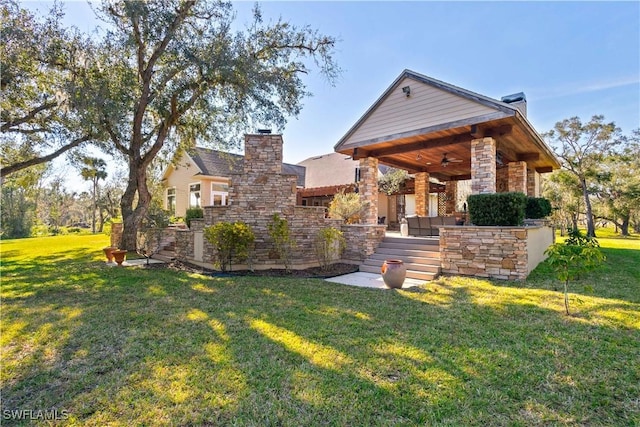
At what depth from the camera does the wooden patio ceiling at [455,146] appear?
8.44 m

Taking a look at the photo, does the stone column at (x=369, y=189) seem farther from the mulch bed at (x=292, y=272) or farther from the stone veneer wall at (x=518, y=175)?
the stone veneer wall at (x=518, y=175)

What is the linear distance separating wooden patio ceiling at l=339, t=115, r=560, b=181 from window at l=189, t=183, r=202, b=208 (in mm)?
12634

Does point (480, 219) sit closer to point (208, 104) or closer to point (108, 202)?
point (208, 104)

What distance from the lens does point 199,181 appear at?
64.0ft

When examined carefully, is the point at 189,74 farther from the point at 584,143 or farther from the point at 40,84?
the point at 584,143

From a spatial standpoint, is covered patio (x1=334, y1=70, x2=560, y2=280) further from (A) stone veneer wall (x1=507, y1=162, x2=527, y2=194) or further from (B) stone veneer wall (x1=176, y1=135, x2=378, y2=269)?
(B) stone veneer wall (x1=176, y1=135, x2=378, y2=269)

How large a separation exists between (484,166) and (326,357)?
7.51 metres

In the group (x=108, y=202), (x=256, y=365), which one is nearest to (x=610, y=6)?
(x=256, y=365)

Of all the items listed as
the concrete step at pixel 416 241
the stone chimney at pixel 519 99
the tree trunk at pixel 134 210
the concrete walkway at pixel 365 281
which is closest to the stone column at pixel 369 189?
the concrete step at pixel 416 241

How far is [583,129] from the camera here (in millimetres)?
20438

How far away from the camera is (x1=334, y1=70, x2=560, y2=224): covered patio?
8.34m

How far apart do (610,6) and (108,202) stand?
1512 inches

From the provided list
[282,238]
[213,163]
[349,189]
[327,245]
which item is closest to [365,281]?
[327,245]

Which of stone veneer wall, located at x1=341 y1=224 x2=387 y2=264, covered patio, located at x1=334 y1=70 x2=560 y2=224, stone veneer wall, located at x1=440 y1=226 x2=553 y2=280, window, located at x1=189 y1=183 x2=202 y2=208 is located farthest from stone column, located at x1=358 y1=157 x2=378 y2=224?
window, located at x1=189 y1=183 x2=202 y2=208
